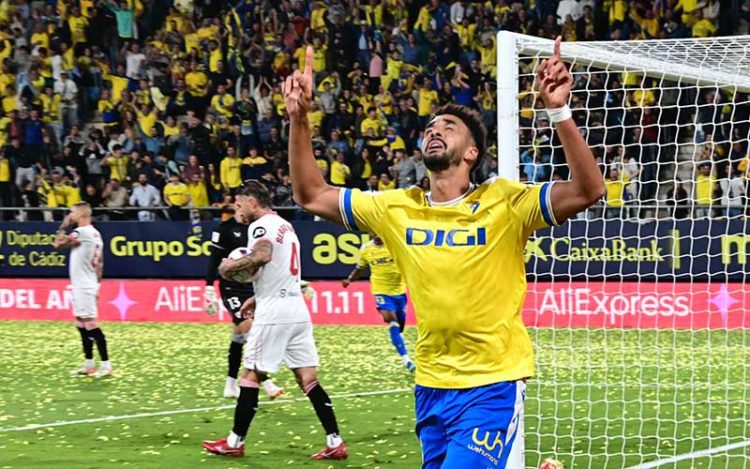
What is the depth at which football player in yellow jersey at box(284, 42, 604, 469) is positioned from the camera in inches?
195

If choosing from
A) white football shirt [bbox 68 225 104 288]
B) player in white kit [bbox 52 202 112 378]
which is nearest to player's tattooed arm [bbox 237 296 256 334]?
player in white kit [bbox 52 202 112 378]

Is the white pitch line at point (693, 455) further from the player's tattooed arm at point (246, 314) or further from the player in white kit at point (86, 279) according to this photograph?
the player in white kit at point (86, 279)

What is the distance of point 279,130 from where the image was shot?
24203mm

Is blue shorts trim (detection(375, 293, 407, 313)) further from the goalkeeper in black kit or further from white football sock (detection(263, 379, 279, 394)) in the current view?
the goalkeeper in black kit

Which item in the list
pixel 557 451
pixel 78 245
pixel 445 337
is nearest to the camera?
pixel 445 337

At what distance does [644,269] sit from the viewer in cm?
1870

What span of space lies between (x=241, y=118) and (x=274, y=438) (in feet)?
49.8

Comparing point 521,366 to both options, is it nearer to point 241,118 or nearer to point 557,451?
point 557,451

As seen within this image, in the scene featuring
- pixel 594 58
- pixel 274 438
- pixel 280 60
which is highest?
pixel 280 60

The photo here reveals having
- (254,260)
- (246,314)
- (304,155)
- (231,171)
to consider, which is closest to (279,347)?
(254,260)

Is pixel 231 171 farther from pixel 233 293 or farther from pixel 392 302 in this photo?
pixel 233 293

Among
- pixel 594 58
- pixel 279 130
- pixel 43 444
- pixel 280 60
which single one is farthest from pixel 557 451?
pixel 280 60

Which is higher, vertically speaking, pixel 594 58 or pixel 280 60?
pixel 280 60

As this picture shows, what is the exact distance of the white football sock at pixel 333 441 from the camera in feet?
30.2
